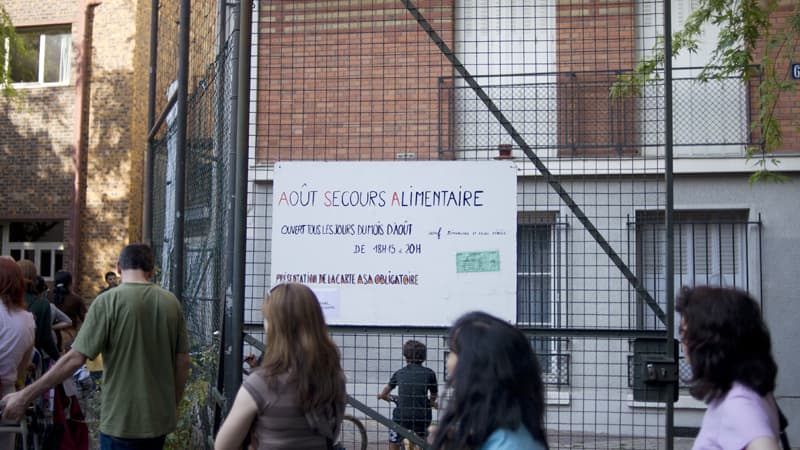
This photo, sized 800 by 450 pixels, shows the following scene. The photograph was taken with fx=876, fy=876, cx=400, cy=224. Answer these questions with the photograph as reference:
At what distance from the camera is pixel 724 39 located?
310 inches

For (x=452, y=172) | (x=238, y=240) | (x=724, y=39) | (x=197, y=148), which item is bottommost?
(x=238, y=240)

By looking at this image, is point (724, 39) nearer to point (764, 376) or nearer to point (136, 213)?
point (764, 376)

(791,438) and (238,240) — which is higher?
(238,240)

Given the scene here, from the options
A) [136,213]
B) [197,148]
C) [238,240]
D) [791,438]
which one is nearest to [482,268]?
[238,240]

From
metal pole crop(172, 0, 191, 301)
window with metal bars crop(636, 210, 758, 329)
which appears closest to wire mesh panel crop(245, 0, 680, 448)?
metal pole crop(172, 0, 191, 301)

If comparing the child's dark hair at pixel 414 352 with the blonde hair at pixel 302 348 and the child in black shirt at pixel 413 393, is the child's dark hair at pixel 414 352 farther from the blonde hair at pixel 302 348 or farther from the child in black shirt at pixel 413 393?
the blonde hair at pixel 302 348

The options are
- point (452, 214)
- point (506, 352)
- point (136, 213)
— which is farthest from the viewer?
point (136, 213)

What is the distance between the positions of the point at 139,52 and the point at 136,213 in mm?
3420

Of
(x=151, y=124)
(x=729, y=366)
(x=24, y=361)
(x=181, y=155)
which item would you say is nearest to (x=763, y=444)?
(x=729, y=366)

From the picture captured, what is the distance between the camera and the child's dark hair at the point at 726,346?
2947 millimetres

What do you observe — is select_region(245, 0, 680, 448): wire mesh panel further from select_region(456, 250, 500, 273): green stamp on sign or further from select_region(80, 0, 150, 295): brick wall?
select_region(80, 0, 150, 295): brick wall

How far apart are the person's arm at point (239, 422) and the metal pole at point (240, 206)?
151 centimetres

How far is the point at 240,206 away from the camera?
5.04m

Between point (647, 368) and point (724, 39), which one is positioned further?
point (724, 39)
